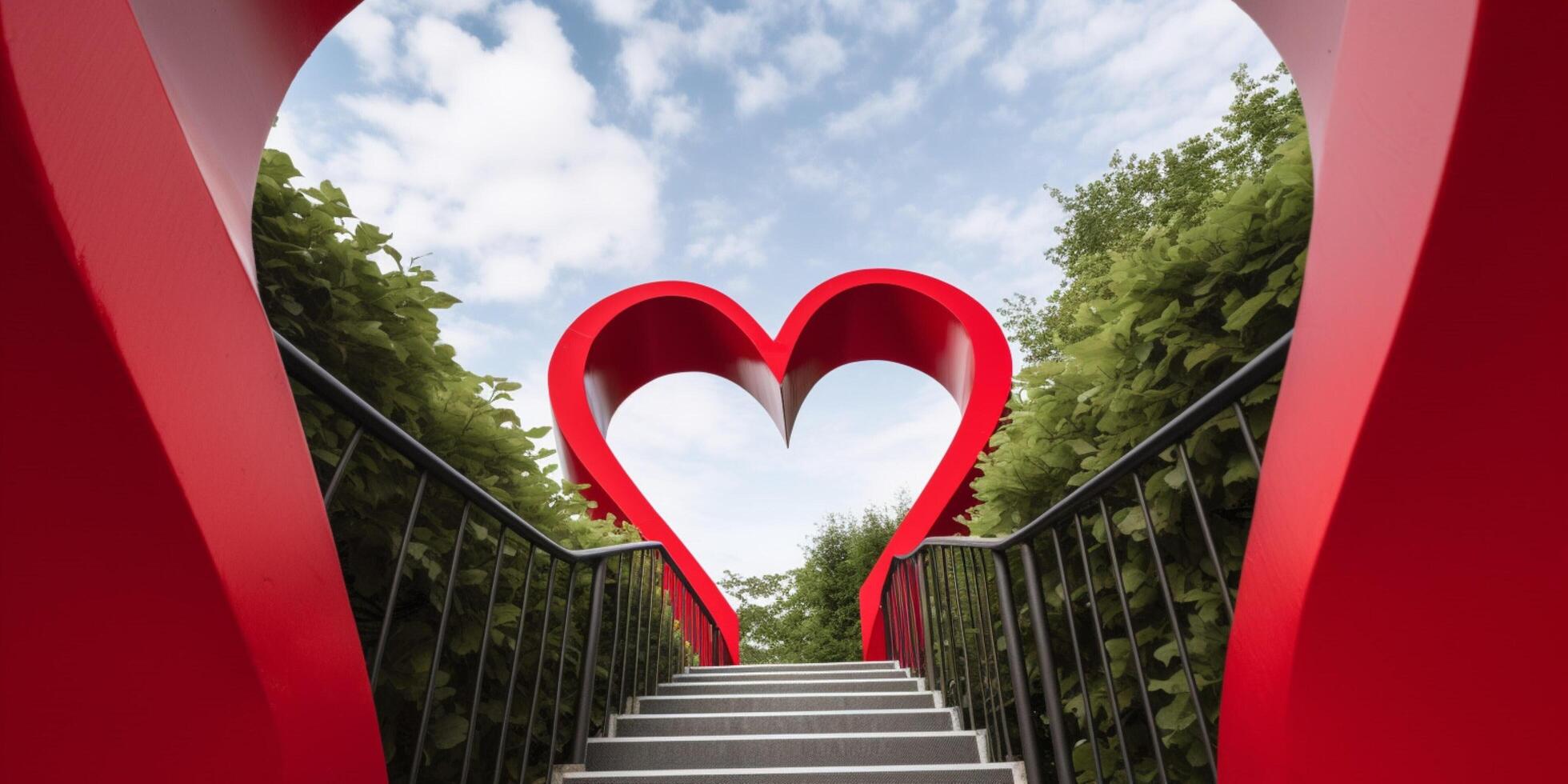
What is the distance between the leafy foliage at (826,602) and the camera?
14.1 metres

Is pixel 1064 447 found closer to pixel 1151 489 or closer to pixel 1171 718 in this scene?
pixel 1151 489

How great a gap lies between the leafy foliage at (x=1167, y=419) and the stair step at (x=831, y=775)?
32 centimetres

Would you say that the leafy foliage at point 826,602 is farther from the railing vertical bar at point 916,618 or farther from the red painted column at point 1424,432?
the red painted column at point 1424,432

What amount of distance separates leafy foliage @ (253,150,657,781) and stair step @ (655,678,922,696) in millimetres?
1972

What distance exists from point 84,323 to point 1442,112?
1740mm

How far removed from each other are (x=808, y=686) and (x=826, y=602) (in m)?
10.9

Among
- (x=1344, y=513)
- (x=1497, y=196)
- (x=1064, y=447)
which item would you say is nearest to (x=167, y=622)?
(x=1344, y=513)

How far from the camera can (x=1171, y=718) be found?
1.86 meters

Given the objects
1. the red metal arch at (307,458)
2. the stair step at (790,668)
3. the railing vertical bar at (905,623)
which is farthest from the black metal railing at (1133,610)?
the stair step at (790,668)

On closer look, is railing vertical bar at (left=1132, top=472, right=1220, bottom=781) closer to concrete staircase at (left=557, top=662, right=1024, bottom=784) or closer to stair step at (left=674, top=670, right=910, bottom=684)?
concrete staircase at (left=557, top=662, right=1024, bottom=784)

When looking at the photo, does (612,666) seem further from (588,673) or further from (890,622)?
(890,622)

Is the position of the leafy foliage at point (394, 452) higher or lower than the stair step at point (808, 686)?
higher

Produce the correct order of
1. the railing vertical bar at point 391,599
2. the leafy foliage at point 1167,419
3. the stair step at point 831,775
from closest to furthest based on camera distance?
the railing vertical bar at point 391,599
the leafy foliage at point 1167,419
the stair step at point 831,775

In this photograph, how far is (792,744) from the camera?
297 cm
